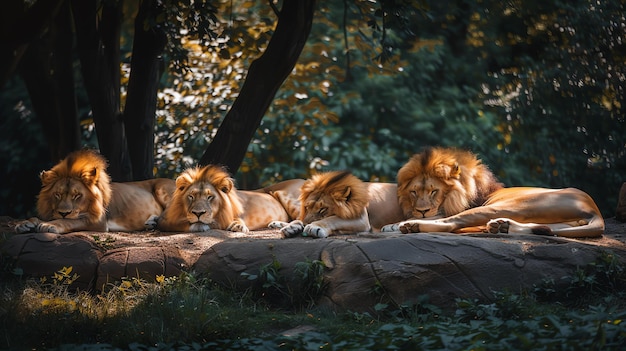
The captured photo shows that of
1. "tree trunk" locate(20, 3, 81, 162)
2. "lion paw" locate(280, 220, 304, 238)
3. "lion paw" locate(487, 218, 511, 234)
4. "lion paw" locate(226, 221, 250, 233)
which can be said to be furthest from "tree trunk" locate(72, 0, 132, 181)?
"lion paw" locate(487, 218, 511, 234)

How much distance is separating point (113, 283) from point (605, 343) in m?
3.58

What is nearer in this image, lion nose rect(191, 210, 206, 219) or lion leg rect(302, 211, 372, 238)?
lion leg rect(302, 211, 372, 238)

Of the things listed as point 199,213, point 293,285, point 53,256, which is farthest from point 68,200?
point 293,285

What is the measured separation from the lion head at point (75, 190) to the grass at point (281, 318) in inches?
58.2

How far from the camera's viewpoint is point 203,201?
834 centimetres

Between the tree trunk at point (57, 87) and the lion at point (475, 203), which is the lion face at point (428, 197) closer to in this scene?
the lion at point (475, 203)

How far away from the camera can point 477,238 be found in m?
6.64

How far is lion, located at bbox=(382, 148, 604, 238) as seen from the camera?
750cm

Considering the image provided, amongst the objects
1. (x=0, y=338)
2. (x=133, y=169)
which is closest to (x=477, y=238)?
(x=0, y=338)

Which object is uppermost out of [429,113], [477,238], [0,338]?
[429,113]

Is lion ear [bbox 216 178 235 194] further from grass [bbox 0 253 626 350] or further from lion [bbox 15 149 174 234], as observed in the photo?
grass [bbox 0 253 626 350]

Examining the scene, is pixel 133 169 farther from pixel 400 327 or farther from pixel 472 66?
pixel 472 66

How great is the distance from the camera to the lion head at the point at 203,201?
27.3 feet

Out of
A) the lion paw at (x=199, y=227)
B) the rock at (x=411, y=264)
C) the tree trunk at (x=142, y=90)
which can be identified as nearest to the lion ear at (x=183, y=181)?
the lion paw at (x=199, y=227)
